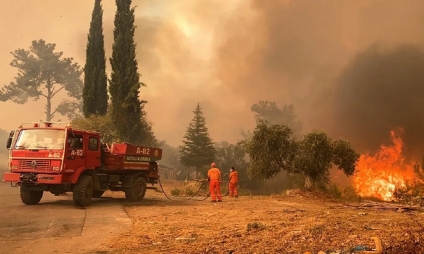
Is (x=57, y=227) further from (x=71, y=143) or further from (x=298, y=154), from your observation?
(x=298, y=154)

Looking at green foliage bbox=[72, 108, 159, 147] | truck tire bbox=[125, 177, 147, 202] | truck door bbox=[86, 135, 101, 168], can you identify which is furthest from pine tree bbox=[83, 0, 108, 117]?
truck door bbox=[86, 135, 101, 168]

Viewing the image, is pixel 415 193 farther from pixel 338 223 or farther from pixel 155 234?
pixel 155 234

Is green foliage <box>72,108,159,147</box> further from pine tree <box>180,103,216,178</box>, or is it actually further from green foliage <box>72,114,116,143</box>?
pine tree <box>180,103,216,178</box>

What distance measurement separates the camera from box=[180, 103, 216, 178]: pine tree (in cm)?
4512

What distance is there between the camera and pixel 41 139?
13.9 metres

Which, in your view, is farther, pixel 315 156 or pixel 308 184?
pixel 308 184

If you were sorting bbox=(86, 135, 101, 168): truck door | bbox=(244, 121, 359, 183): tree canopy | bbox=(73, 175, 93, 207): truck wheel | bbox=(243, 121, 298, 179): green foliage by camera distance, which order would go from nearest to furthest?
bbox=(73, 175, 93, 207): truck wheel < bbox=(86, 135, 101, 168): truck door < bbox=(244, 121, 359, 183): tree canopy < bbox=(243, 121, 298, 179): green foliage

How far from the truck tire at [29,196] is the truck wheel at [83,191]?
1972 millimetres

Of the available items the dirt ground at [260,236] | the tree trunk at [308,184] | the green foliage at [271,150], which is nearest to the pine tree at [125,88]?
the green foliage at [271,150]

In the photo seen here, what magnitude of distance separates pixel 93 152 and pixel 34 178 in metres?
2.48

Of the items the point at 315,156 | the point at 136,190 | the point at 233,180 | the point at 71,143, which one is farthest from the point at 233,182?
the point at 71,143

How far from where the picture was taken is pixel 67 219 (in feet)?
37.2

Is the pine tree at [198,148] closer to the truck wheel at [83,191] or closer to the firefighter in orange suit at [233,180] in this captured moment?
the firefighter in orange suit at [233,180]

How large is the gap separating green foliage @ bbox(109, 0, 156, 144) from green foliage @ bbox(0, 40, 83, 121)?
30411 mm
